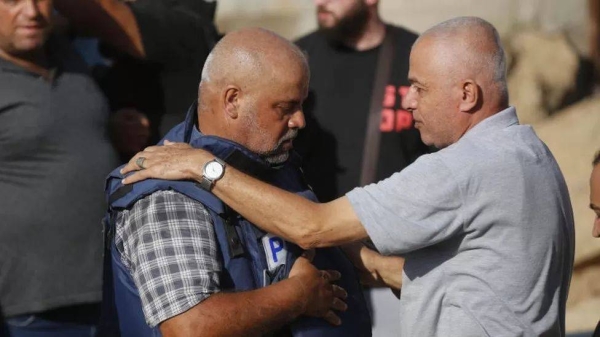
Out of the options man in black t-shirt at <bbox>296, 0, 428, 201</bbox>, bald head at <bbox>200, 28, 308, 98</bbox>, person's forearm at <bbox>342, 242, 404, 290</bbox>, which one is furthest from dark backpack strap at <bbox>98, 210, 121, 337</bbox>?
man in black t-shirt at <bbox>296, 0, 428, 201</bbox>

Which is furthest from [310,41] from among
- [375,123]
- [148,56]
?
[148,56]

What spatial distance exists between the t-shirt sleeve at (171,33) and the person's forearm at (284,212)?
140 cm

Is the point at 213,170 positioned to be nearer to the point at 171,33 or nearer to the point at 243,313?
the point at 243,313

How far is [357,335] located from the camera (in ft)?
12.7

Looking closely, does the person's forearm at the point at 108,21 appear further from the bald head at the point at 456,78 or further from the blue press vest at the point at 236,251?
the bald head at the point at 456,78

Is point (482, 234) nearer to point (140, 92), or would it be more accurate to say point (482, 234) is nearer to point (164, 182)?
point (164, 182)

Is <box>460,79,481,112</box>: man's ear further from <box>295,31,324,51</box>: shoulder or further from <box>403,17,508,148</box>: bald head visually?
<box>295,31,324,51</box>: shoulder

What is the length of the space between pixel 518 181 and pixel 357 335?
72cm

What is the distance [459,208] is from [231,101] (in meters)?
0.75

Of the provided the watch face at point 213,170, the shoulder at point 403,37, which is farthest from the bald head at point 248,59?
the shoulder at point 403,37

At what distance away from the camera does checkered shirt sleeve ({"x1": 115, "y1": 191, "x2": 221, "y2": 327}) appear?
3.48 m

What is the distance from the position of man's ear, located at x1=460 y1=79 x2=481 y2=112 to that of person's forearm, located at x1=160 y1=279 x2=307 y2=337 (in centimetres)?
69

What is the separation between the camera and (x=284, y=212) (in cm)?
361

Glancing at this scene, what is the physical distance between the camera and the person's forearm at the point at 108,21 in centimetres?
477
